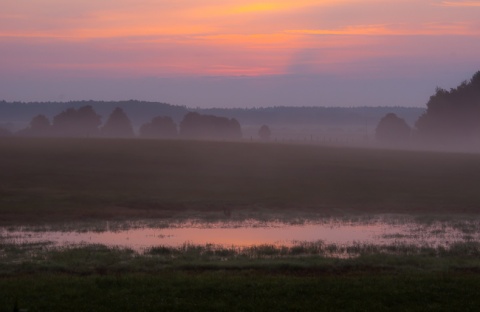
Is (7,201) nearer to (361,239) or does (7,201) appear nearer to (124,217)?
(124,217)

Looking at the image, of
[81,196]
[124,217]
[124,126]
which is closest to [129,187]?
[81,196]

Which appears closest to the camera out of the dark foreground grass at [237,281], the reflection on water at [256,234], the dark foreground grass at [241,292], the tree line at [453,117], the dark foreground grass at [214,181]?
the dark foreground grass at [241,292]

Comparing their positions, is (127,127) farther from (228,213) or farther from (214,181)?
(228,213)

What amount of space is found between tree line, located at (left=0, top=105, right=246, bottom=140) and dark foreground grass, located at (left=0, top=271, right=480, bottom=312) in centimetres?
13069

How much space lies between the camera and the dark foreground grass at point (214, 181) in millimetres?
43906

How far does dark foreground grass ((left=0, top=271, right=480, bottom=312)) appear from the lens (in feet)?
52.9

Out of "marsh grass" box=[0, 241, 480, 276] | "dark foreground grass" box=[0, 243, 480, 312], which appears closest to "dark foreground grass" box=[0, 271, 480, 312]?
"dark foreground grass" box=[0, 243, 480, 312]

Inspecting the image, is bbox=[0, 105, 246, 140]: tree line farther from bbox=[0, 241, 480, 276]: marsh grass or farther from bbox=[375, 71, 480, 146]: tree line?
bbox=[0, 241, 480, 276]: marsh grass

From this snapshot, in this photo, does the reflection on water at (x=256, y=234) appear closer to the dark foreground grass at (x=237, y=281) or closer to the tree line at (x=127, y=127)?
the dark foreground grass at (x=237, y=281)

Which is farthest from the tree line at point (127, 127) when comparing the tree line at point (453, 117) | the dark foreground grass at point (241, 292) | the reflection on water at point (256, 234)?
the dark foreground grass at point (241, 292)

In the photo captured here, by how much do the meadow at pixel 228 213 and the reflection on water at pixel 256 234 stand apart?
2383 millimetres

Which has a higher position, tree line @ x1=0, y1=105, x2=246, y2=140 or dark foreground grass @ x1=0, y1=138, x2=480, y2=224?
tree line @ x1=0, y1=105, x2=246, y2=140

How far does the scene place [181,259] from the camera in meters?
22.8

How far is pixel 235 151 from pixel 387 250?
5539cm
